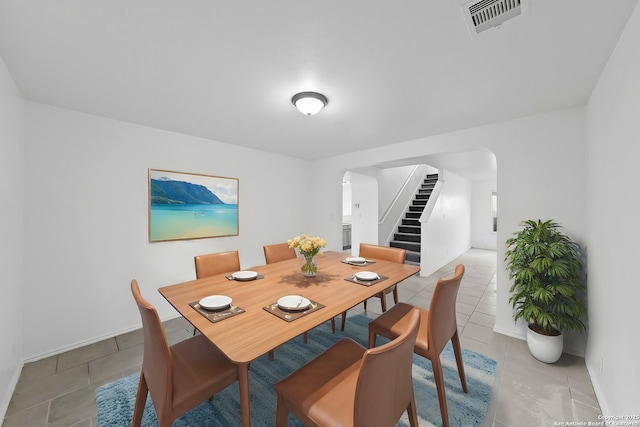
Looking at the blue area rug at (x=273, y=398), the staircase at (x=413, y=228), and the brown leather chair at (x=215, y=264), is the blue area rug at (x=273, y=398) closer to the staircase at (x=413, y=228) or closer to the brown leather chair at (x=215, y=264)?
the brown leather chair at (x=215, y=264)

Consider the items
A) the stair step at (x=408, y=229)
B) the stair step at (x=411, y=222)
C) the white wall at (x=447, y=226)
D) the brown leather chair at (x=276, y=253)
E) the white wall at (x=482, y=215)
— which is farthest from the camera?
the white wall at (x=482, y=215)

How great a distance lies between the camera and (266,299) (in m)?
1.55

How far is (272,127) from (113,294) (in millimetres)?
2464

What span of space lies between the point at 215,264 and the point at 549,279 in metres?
2.96

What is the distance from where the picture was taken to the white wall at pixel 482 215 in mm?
7641

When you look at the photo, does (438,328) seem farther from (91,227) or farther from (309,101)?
(91,227)

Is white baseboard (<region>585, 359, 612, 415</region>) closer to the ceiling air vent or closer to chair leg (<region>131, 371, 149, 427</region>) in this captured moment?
the ceiling air vent

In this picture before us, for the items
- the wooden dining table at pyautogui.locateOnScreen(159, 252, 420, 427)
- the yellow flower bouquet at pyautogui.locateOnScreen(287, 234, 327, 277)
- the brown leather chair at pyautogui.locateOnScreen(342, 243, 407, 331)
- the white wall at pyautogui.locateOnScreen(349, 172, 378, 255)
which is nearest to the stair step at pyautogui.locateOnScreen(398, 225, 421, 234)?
the white wall at pyautogui.locateOnScreen(349, 172, 378, 255)

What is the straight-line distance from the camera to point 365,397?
0.87m

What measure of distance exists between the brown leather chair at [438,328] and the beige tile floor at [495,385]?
39 cm

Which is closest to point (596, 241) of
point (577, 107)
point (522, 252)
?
point (522, 252)

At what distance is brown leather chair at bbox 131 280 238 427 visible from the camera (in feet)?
3.49

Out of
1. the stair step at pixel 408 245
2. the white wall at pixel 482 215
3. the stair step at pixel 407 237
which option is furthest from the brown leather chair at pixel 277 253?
the white wall at pixel 482 215

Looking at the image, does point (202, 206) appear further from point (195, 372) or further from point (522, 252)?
point (522, 252)
